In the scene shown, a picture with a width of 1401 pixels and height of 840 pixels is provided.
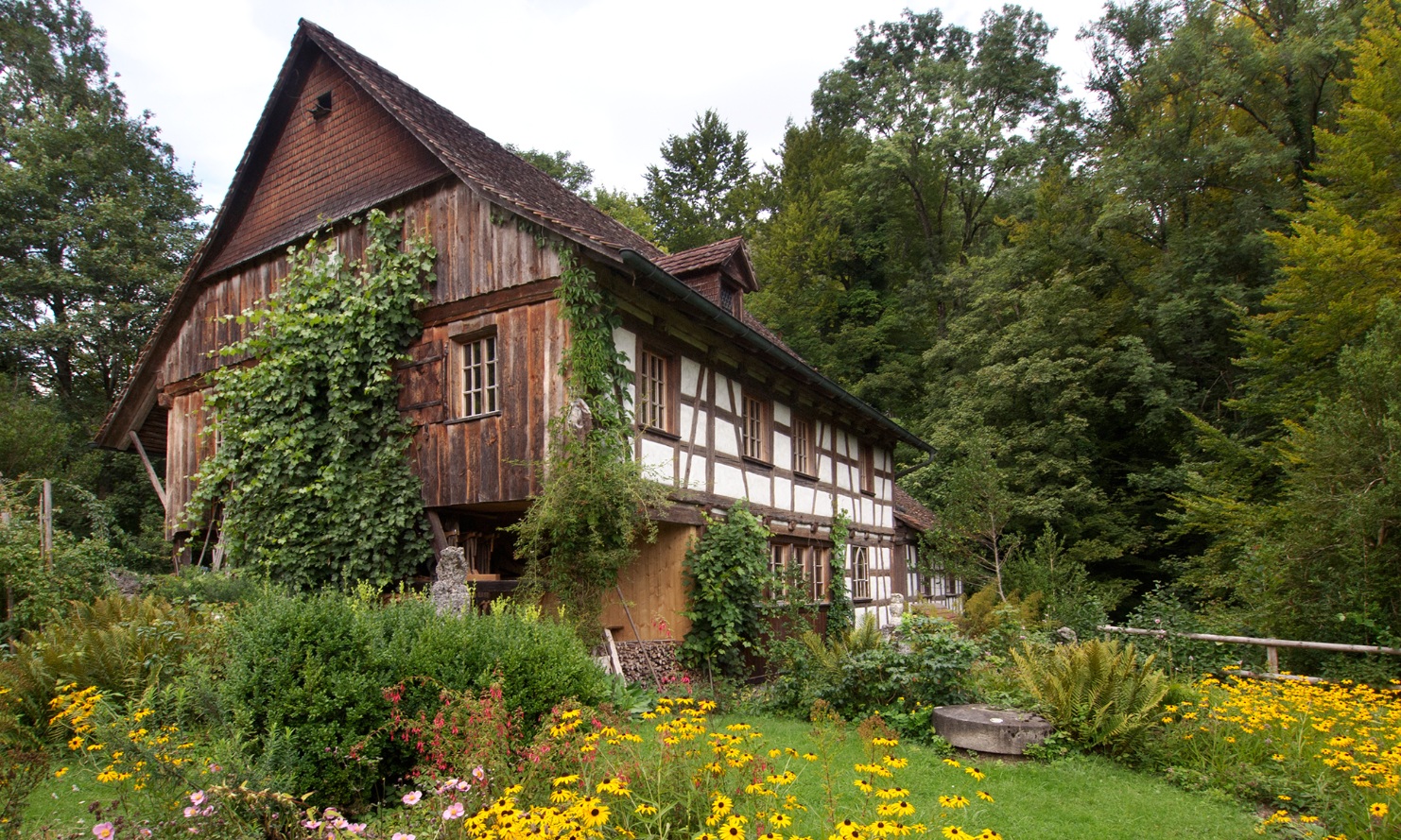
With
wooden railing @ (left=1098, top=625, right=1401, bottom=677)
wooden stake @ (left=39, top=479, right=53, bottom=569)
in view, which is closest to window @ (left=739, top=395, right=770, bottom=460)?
wooden railing @ (left=1098, top=625, right=1401, bottom=677)

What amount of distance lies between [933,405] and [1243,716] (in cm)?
2149

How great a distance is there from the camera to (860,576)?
1912 cm

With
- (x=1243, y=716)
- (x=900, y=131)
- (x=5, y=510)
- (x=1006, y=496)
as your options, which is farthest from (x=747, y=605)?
(x=900, y=131)

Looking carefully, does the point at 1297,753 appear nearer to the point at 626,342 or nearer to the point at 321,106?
the point at 626,342

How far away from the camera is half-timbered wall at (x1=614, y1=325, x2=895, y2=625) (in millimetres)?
12055

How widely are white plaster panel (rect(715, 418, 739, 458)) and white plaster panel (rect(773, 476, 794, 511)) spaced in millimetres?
1645

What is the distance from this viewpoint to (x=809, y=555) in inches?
647

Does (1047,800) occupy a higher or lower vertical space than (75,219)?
lower

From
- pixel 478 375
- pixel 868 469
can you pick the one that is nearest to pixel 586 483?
pixel 478 375

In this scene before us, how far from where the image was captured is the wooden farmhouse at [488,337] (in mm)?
10758

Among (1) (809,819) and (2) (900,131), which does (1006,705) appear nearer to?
(1) (809,819)

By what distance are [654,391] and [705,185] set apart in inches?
1090

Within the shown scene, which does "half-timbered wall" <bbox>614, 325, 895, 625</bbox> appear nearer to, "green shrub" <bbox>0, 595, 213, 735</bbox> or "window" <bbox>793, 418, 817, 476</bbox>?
"window" <bbox>793, 418, 817, 476</bbox>

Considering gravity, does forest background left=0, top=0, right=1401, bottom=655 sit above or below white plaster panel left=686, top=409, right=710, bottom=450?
above
